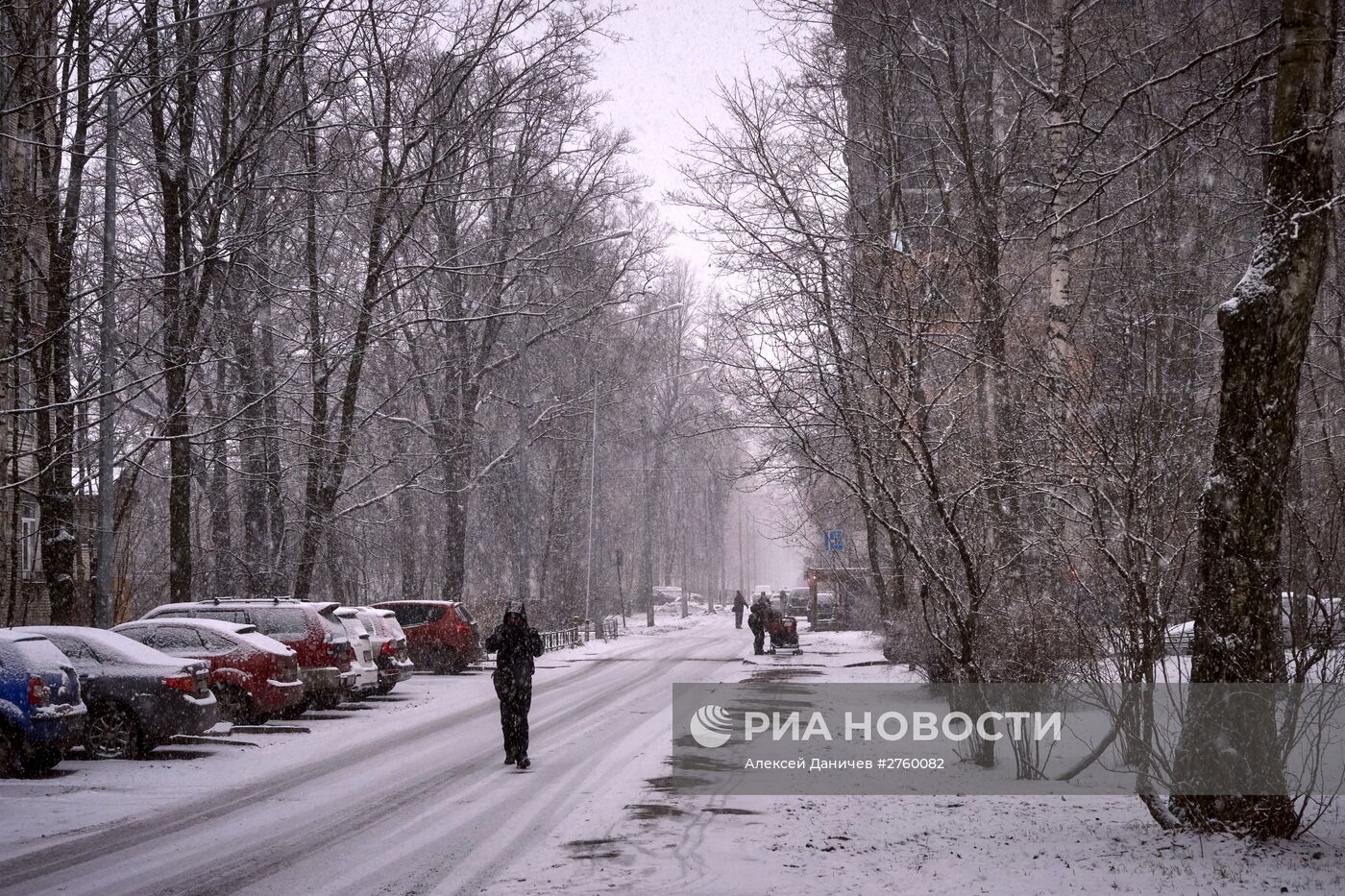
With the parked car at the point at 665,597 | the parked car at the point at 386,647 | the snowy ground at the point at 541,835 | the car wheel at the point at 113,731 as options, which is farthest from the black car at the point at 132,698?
the parked car at the point at 665,597

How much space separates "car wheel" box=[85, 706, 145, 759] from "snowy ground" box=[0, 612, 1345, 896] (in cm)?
31

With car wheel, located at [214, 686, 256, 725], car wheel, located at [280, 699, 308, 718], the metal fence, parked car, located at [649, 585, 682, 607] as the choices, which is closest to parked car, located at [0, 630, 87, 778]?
car wheel, located at [214, 686, 256, 725]

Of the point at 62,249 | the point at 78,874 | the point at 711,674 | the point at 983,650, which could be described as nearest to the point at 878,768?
the point at 983,650

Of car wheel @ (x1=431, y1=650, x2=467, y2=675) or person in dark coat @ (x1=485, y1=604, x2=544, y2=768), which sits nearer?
person in dark coat @ (x1=485, y1=604, x2=544, y2=768)

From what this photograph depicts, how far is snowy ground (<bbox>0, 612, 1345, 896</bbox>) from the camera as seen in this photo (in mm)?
7461

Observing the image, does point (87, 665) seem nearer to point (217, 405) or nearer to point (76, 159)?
point (76, 159)

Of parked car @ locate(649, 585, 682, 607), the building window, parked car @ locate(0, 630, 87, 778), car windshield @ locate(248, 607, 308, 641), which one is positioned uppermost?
the building window

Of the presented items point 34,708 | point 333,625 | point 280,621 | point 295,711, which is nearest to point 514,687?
point 34,708

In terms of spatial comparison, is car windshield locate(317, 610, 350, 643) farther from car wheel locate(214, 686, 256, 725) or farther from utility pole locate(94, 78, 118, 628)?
utility pole locate(94, 78, 118, 628)

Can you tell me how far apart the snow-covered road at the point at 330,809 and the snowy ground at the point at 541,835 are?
32 mm

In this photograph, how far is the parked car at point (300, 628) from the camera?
1855 centimetres

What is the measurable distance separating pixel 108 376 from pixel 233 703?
506 centimetres

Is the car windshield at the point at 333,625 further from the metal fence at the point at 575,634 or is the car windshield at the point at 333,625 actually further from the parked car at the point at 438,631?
the metal fence at the point at 575,634

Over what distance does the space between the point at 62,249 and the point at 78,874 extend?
14.3 metres
